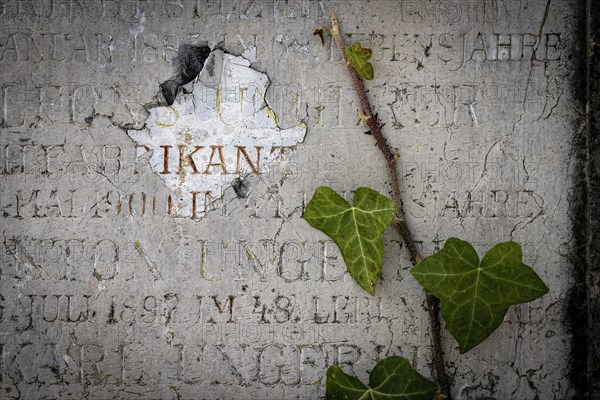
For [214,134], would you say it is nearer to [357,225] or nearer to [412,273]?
[357,225]

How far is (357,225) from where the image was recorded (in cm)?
185

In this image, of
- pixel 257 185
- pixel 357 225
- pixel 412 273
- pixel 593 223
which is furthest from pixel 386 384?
pixel 593 223

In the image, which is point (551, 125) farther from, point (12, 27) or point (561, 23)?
point (12, 27)

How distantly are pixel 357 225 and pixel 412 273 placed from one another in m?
0.26

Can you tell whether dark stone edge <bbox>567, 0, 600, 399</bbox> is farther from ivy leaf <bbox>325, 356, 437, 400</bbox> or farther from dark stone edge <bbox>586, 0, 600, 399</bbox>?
ivy leaf <bbox>325, 356, 437, 400</bbox>

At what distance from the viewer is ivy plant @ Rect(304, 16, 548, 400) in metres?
1.78

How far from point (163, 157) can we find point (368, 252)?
0.92 metres

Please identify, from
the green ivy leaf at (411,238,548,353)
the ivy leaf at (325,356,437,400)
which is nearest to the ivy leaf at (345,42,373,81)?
the green ivy leaf at (411,238,548,353)

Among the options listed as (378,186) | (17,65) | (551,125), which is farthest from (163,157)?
(551,125)

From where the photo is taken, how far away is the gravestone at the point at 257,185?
2.03m

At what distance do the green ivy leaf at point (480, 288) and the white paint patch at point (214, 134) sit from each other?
778 millimetres

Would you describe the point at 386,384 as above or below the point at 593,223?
below

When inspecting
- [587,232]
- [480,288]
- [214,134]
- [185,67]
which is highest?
[185,67]

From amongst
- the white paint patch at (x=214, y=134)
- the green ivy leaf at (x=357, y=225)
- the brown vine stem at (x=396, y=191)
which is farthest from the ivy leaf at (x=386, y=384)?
the white paint patch at (x=214, y=134)
